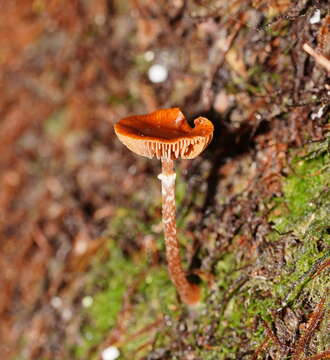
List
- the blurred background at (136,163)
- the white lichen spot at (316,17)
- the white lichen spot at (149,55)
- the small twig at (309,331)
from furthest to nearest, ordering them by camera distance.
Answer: the white lichen spot at (149,55) < the blurred background at (136,163) < the white lichen spot at (316,17) < the small twig at (309,331)

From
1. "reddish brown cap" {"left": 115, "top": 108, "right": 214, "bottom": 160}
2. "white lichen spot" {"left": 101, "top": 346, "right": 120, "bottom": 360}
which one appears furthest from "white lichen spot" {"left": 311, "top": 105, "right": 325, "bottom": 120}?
"white lichen spot" {"left": 101, "top": 346, "right": 120, "bottom": 360}

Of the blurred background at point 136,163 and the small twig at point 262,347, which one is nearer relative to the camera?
the small twig at point 262,347

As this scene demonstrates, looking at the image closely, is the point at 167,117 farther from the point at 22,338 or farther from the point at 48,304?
the point at 22,338

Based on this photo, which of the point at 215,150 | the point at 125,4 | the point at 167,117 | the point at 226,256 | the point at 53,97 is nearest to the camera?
Answer: the point at 167,117

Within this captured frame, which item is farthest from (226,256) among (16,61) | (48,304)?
(16,61)

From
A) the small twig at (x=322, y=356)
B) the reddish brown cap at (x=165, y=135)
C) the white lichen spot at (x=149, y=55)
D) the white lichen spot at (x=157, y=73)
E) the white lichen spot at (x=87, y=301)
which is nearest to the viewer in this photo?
the small twig at (x=322, y=356)

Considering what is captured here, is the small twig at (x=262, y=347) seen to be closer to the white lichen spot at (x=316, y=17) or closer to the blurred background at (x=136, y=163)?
the blurred background at (x=136, y=163)

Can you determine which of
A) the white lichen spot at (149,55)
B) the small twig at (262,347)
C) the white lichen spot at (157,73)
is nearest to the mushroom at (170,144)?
the small twig at (262,347)

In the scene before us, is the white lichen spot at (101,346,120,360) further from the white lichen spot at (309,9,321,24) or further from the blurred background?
the white lichen spot at (309,9,321,24)
